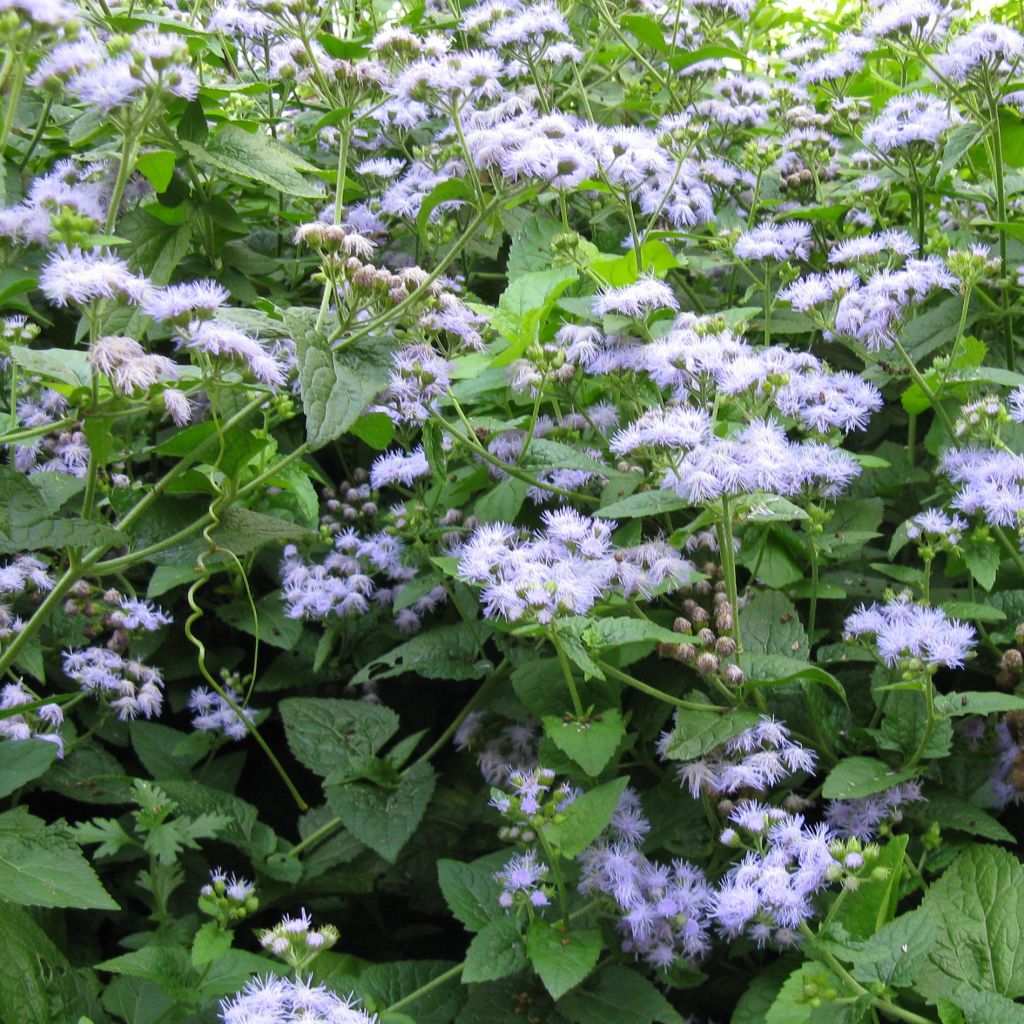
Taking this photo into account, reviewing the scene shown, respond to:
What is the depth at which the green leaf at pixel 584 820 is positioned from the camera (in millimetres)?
1929

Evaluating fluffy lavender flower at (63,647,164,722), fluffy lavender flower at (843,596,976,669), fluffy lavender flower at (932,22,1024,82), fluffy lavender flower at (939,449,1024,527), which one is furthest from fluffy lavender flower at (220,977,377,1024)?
fluffy lavender flower at (932,22,1024,82)

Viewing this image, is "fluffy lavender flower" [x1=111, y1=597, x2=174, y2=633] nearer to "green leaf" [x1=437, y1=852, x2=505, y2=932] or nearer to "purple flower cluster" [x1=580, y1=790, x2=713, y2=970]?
"green leaf" [x1=437, y1=852, x2=505, y2=932]

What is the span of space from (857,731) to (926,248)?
114cm

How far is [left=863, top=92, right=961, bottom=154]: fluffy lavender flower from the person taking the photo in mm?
2732

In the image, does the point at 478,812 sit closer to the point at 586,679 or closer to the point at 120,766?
the point at 586,679

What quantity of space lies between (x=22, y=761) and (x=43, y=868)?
0.76 feet

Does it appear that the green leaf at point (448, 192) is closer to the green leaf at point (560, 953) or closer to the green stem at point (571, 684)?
the green stem at point (571, 684)

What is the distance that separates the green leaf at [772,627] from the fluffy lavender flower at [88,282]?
120cm

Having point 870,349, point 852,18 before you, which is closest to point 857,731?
point 870,349

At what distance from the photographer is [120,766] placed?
8.52 feet

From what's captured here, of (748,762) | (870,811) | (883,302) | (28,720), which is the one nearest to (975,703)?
(870,811)

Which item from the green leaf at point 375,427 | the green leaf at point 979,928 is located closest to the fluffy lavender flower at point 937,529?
the green leaf at point 979,928

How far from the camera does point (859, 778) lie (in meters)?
2.00

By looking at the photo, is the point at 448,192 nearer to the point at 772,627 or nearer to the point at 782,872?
the point at 772,627
